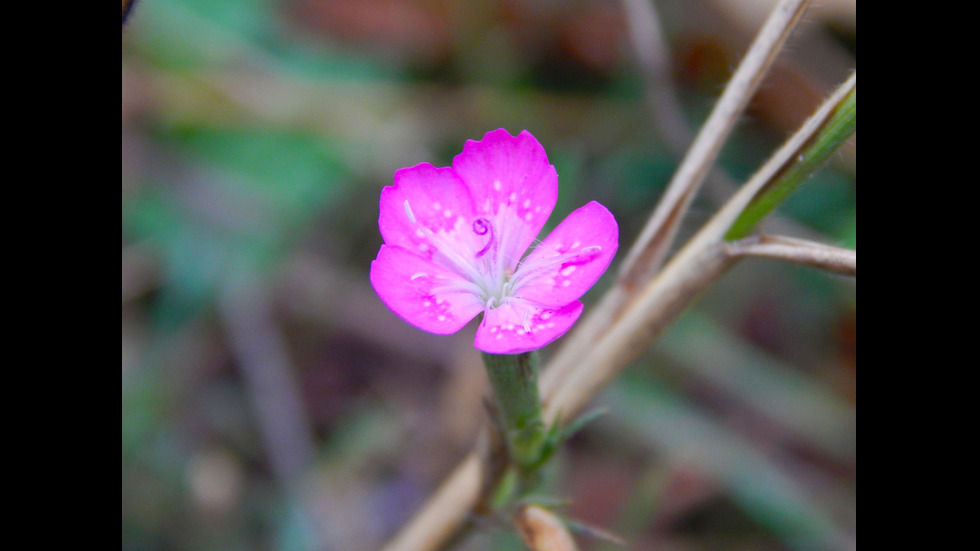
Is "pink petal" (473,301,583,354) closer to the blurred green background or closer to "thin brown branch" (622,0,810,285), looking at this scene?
"thin brown branch" (622,0,810,285)

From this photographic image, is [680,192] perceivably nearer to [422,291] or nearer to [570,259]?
[570,259]

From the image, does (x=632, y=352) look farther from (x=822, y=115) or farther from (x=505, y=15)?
(x=505, y=15)

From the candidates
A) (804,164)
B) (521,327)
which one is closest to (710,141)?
(804,164)

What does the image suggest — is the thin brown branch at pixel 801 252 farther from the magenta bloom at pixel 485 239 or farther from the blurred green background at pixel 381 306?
the blurred green background at pixel 381 306

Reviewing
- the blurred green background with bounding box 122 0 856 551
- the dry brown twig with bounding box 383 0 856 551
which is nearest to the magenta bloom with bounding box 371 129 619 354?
the dry brown twig with bounding box 383 0 856 551

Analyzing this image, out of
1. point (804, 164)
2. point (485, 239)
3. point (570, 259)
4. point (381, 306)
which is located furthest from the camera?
point (381, 306)
